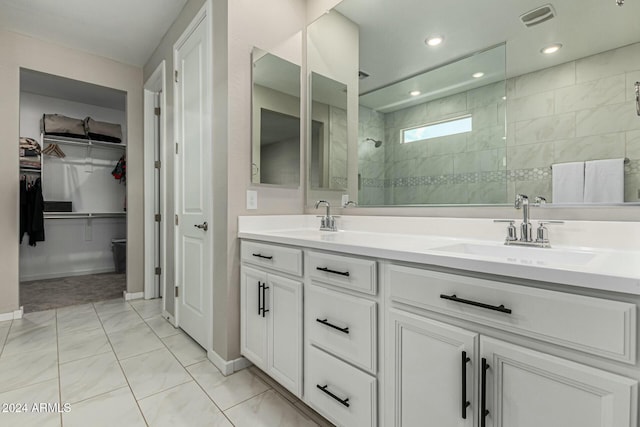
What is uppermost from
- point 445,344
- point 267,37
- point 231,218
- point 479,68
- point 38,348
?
point 267,37

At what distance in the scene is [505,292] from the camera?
814 millimetres

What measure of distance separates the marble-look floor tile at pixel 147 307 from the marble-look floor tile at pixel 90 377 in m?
0.86

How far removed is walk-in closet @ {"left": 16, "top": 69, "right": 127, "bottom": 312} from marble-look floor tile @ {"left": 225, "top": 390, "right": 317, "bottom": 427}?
2808 mm

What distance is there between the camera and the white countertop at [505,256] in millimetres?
685

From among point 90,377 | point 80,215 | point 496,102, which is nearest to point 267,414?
point 90,377

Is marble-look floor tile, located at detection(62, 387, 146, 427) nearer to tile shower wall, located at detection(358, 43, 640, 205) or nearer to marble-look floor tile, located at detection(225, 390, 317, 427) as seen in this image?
marble-look floor tile, located at detection(225, 390, 317, 427)

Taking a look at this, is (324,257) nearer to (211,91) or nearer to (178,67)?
(211,91)

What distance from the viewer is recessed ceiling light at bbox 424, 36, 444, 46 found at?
162cm

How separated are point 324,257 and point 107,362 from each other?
1705 mm

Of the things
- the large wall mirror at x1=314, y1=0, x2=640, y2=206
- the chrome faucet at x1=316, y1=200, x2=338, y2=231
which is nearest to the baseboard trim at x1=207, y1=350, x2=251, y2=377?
the chrome faucet at x1=316, y1=200, x2=338, y2=231

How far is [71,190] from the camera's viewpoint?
4578 mm

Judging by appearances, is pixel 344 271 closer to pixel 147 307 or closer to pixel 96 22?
pixel 147 307

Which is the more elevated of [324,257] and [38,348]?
[324,257]

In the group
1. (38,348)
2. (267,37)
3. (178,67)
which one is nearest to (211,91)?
(267,37)
